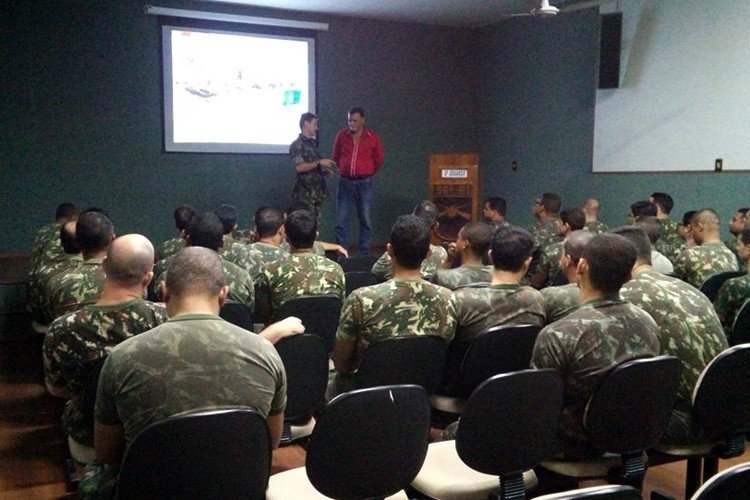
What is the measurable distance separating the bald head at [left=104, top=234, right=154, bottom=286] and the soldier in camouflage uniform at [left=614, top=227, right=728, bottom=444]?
1738 millimetres

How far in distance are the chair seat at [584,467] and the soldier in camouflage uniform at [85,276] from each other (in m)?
2.07

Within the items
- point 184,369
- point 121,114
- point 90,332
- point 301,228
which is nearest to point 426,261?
point 301,228

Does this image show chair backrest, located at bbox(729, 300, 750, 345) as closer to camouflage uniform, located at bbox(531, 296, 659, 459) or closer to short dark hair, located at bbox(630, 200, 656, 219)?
camouflage uniform, located at bbox(531, 296, 659, 459)

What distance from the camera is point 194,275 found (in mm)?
1636

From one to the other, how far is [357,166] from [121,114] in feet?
9.00

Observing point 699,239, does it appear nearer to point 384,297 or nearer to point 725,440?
point 725,440

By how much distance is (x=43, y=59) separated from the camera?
6.79 meters

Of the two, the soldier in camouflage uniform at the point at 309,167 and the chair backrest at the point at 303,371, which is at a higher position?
the soldier in camouflage uniform at the point at 309,167

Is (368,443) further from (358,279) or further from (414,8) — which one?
(414,8)

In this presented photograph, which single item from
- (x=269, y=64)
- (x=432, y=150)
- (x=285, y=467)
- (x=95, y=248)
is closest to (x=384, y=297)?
(x=285, y=467)

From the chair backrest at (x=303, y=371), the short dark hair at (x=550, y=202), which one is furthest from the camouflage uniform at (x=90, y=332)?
the short dark hair at (x=550, y=202)

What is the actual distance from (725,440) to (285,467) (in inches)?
71.3

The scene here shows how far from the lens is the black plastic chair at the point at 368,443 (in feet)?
5.20

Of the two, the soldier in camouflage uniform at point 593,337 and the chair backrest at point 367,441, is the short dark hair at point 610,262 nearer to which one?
the soldier in camouflage uniform at point 593,337
